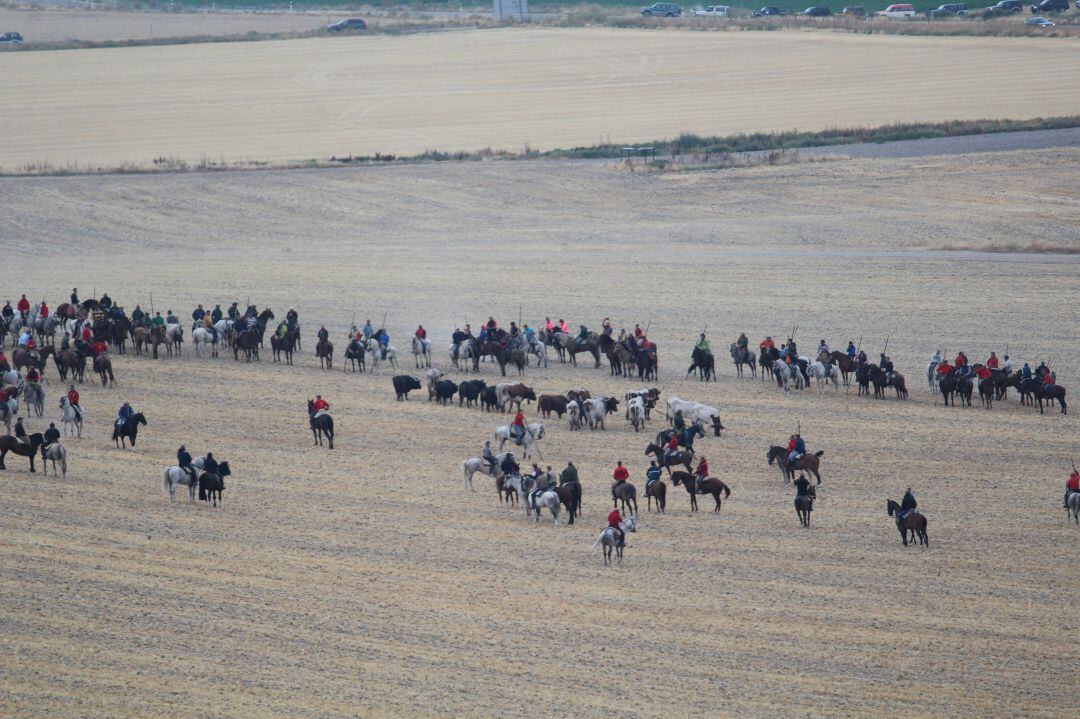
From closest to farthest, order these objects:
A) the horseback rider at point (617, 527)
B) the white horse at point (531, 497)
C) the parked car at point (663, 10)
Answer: the horseback rider at point (617, 527) < the white horse at point (531, 497) < the parked car at point (663, 10)

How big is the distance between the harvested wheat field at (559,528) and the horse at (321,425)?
1.19 ft

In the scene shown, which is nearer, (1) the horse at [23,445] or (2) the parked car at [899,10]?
(1) the horse at [23,445]

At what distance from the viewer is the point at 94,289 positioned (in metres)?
46.2

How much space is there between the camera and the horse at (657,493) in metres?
26.6

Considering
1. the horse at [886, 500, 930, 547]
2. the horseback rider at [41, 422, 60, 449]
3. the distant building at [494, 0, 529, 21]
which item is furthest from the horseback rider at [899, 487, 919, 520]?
the distant building at [494, 0, 529, 21]

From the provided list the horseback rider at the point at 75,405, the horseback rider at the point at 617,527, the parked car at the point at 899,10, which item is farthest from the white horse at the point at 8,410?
the parked car at the point at 899,10

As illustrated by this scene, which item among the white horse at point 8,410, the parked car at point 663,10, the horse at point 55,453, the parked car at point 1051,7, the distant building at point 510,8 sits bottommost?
the horse at point 55,453

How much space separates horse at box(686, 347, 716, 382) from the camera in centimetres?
3581

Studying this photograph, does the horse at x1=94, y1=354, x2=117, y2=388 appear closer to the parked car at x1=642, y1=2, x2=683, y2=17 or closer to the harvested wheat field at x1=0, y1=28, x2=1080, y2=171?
the harvested wheat field at x1=0, y1=28, x2=1080, y2=171

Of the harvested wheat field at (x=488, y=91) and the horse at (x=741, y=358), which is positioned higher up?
the harvested wheat field at (x=488, y=91)

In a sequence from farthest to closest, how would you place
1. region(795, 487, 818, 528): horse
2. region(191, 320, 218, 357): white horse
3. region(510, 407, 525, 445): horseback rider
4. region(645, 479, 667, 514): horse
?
1. region(191, 320, 218, 357): white horse
2. region(510, 407, 525, 445): horseback rider
3. region(645, 479, 667, 514): horse
4. region(795, 487, 818, 528): horse

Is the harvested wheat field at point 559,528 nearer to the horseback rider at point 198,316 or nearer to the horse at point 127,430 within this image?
the horse at point 127,430

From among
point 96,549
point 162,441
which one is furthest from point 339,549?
point 162,441

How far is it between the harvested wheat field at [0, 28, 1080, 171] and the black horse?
4112 centimetres
